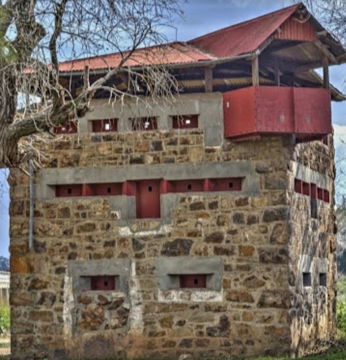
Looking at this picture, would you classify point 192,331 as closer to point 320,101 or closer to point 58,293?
point 58,293

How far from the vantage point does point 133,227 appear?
1580 cm

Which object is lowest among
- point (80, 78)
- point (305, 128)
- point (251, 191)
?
point (251, 191)

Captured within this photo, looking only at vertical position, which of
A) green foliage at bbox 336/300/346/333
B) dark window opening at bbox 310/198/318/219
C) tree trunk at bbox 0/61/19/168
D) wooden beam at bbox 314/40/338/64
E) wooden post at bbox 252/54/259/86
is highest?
wooden beam at bbox 314/40/338/64

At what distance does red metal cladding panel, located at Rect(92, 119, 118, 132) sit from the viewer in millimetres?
16156

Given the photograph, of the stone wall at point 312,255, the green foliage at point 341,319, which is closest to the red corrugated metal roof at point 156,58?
the stone wall at point 312,255

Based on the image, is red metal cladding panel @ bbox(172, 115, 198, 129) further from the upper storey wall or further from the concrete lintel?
the concrete lintel

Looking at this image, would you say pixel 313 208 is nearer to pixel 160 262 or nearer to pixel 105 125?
pixel 160 262

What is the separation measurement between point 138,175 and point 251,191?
6.67 ft

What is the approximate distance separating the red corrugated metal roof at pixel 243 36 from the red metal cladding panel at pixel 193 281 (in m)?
3.89

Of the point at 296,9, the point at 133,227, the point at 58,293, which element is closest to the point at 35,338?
the point at 58,293

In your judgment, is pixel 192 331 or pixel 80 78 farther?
pixel 80 78

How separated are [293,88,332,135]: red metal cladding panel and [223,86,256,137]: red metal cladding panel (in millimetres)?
846

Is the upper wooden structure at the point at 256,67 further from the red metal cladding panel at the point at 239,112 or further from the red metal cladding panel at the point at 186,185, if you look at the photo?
the red metal cladding panel at the point at 186,185

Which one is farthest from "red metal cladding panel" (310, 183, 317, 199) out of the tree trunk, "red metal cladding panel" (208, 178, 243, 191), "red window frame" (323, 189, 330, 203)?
the tree trunk
